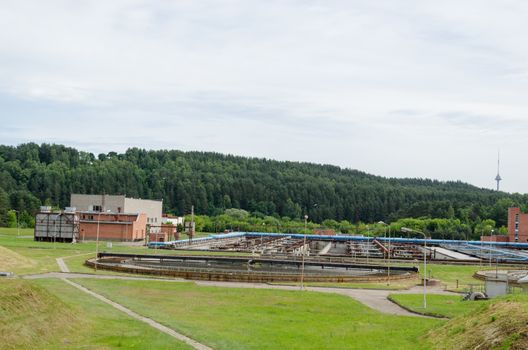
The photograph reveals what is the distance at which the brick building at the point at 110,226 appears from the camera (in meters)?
112

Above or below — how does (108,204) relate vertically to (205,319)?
above

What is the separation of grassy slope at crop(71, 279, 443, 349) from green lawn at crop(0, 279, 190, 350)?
7.16 feet

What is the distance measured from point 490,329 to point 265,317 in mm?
15016

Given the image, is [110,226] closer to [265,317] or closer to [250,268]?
[250,268]

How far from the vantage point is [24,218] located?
494 ft

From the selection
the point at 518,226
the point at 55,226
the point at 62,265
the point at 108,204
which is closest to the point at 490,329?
the point at 62,265

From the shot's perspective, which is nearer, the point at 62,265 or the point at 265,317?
the point at 265,317

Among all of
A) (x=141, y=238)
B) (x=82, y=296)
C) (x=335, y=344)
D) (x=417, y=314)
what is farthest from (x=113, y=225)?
(x=335, y=344)

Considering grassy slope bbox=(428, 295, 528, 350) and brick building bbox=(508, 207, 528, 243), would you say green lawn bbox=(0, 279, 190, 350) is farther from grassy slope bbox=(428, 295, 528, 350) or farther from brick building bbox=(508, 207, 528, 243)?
brick building bbox=(508, 207, 528, 243)

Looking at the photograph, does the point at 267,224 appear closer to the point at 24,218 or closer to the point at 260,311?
the point at 24,218

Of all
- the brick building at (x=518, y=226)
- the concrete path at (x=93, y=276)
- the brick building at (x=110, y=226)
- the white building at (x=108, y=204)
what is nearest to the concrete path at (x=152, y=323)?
the concrete path at (x=93, y=276)

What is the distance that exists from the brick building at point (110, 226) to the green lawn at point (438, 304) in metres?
71.8

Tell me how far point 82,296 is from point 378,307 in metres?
19.2

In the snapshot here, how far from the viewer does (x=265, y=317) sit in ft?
123
